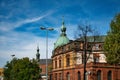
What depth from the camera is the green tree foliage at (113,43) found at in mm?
47250

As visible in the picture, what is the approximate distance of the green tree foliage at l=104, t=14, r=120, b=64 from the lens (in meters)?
47.2

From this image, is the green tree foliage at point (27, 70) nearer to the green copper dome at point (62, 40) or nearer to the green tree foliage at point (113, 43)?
the green copper dome at point (62, 40)

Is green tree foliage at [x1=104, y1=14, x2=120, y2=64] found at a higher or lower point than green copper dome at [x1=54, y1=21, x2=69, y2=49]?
lower

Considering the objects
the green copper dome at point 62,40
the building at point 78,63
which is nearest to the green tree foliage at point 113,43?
the building at point 78,63

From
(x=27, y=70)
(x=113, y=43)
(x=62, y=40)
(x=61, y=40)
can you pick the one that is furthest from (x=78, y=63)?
(x=113, y=43)

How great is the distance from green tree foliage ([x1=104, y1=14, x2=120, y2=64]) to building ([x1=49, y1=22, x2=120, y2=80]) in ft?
26.7

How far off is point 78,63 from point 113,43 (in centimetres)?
4168

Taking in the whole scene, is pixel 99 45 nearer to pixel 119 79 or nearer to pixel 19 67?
pixel 119 79

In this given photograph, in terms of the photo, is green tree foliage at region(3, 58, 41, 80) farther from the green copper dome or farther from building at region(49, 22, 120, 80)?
the green copper dome

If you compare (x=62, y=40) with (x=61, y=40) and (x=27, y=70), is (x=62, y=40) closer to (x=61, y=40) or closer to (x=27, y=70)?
(x=61, y=40)

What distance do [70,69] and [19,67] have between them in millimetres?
17236

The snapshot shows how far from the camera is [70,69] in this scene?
90125 mm

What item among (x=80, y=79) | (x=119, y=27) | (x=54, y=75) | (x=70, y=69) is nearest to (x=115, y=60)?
(x=119, y=27)

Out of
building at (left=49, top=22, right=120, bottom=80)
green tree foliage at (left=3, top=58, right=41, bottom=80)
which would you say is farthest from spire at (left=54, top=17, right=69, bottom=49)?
green tree foliage at (left=3, top=58, right=41, bottom=80)
